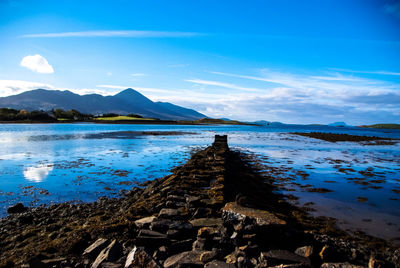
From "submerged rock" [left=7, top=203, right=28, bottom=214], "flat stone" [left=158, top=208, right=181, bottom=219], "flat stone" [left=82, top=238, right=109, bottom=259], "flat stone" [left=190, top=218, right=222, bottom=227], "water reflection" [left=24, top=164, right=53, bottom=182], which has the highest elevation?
"flat stone" [left=190, top=218, right=222, bottom=227]

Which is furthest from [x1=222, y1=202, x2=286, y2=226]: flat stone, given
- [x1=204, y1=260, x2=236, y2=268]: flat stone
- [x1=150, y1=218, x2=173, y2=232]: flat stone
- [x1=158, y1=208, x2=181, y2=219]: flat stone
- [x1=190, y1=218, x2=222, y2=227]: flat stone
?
[x1=158, y1=208, x2=181, y2=219]: flat stone

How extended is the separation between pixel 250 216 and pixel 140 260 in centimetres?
262

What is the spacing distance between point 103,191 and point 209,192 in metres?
6.37

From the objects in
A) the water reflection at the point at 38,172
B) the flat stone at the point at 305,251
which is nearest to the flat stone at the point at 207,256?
the flat stone at the point at 305,251

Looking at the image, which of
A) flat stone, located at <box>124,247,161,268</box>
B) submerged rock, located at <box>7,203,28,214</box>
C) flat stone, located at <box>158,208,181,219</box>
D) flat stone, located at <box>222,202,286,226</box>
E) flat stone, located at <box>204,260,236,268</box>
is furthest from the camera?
submerged rock, located at <box>7,203,28,214</box>

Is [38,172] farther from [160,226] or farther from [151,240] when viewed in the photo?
[151,240]

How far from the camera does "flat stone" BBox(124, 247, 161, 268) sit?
4093mm

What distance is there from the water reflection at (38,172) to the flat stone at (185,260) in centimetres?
1352

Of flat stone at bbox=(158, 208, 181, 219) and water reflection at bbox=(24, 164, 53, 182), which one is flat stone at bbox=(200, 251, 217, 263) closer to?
flat stone at bbox=(158, 208, 181, 219)

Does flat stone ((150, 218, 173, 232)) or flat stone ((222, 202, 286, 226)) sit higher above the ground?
flat stone ((222, 202, 286, 226))

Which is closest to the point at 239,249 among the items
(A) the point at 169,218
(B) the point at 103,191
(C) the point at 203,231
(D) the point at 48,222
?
(C) the point at 203,231

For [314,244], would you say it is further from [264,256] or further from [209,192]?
[209,192]

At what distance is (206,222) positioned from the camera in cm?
625

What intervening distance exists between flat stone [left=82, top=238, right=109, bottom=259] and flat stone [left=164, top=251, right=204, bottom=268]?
1.63m
